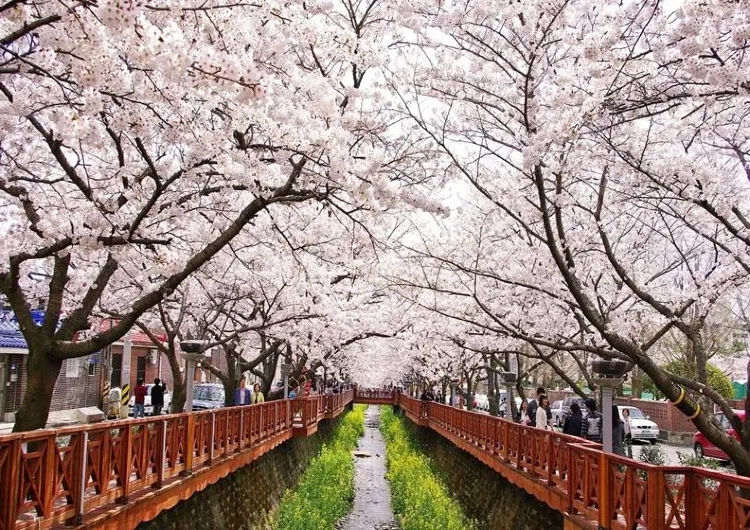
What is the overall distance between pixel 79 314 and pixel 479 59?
6.08 m

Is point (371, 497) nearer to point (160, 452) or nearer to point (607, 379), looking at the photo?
point (160, 452)

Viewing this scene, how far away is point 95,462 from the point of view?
725 cm

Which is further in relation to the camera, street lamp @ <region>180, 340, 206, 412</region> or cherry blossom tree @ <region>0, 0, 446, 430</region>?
street lamp @ <region>180, 340, 206, 412</region>

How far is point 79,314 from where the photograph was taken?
9031mm

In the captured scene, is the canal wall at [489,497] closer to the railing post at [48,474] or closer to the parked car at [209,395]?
the railing post at [48,474]

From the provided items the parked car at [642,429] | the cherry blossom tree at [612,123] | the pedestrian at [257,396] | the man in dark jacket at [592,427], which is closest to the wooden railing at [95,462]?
the cherry blossom tree at [612,123]

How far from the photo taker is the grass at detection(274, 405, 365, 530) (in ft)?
58.7

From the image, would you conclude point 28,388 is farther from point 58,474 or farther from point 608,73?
point 608,73

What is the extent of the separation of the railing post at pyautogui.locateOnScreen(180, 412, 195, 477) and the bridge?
0.02 m

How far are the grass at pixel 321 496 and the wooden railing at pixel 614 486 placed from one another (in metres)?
5.37

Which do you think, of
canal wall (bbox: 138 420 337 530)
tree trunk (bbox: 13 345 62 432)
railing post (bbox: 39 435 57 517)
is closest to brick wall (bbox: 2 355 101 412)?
canal wall (bbox: 138 420 337 530)

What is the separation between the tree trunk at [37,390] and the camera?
28.0ft

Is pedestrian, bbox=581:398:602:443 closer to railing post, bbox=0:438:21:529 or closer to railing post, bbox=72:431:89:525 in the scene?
railing post, bbox=72:431:89:525

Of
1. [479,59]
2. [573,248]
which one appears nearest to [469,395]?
[573,248]
